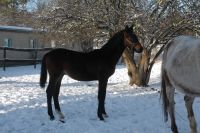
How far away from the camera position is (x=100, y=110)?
826 centimetres

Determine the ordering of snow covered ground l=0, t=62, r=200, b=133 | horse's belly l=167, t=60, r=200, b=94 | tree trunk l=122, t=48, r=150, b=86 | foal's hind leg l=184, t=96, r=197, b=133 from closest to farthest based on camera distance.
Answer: horse's belly l=167, t=60, r=200, b=94, foal's hind leg l=184, t=96, r=197, b=133, snow covered ground l=0, t=62, r=200, b=133, tree trunk l=122, t=48, r=150, b=86

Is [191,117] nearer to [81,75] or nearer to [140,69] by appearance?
[81,75]

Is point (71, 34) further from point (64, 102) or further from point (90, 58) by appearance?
point (90, 58)

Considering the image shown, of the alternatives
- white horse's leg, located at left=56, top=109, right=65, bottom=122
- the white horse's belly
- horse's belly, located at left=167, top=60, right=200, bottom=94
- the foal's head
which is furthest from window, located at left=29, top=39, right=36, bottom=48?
horse's belly, located at left=167, top=60, right=200, bottom=94

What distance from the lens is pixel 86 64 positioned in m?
8.45

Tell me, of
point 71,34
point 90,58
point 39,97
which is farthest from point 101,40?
point 90,58

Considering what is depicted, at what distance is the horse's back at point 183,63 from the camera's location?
20.1 ft

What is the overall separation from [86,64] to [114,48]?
2.54ft

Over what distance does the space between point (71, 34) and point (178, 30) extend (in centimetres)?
429

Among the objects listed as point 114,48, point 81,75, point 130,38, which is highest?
point 130,38

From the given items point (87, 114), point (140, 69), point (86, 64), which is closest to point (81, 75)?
point (86, 64)

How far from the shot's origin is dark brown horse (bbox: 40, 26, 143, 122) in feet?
27.3

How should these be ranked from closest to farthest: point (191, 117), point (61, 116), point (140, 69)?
point (191, 117) < point (61, 116) < point (140, 69)

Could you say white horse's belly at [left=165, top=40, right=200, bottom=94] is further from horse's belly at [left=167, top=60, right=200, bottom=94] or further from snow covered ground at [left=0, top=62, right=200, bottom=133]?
snow covered ground at [left=0, top=62, right=200, bottom=133]
